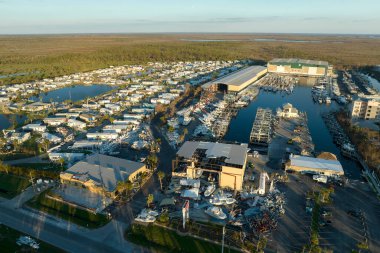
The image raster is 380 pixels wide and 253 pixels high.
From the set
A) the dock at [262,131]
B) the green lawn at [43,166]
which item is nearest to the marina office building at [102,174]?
the green lawn at [43,166]

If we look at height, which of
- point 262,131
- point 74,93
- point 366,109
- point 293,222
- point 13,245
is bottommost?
point 13,245

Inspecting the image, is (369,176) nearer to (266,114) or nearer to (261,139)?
(261,139)

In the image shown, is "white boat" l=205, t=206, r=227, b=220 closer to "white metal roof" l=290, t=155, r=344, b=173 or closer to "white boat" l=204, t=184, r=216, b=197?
"white boat" l=204, t=184, r=216, b=197

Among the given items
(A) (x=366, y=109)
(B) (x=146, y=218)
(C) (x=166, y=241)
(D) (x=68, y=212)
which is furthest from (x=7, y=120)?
(A) (x=366, y=109)

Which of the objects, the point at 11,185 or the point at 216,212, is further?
the point at 11,185

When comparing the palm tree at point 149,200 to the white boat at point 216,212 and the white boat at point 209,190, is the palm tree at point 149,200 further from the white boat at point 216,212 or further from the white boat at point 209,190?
the white boat at point 209,190

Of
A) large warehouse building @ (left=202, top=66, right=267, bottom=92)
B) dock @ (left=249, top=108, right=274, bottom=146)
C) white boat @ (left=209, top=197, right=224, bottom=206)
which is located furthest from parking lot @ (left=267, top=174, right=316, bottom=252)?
large warehouse building @ (left=202, top=66, right=267, bottom=92)

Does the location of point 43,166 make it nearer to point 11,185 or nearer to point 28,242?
point 11,185
